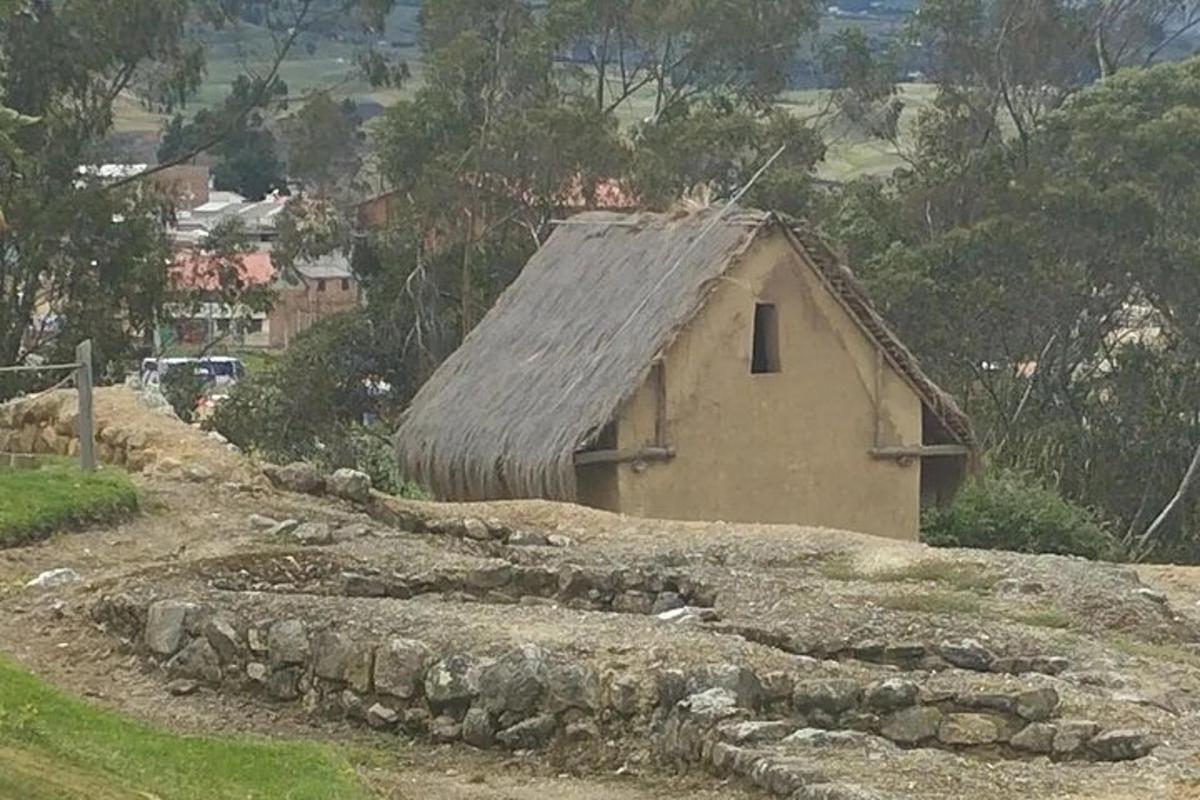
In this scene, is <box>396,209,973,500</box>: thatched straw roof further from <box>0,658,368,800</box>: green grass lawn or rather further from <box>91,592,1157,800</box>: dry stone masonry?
<box>0,658,368,800</box>: green grass lawn

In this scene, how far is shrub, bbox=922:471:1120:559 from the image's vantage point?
26.2m

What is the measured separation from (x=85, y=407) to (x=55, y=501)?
4.16 feet

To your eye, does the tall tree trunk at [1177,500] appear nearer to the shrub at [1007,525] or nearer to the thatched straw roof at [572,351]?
the shrub at [1007,525]

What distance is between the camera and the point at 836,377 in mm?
23281

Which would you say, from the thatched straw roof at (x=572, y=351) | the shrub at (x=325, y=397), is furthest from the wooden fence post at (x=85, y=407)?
the shrub at (x=325, y=397)

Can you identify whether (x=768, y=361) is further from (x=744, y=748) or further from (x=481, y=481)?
(x=744, y=748)

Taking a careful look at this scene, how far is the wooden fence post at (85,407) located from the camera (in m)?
15.1

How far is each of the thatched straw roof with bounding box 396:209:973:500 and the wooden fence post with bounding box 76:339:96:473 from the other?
19.9ft

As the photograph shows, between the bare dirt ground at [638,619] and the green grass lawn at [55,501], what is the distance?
15cm

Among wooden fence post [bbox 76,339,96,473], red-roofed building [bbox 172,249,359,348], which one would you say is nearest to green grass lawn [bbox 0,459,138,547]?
wooden fence post [bbox 76,339,96,473]

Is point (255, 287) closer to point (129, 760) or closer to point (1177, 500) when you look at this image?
point (1177, 500)

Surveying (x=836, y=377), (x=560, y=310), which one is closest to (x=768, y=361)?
(x=836, y=377)

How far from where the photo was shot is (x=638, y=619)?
39.8ft

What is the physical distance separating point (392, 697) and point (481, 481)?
11.5 m
